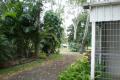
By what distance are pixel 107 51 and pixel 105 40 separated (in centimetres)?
35

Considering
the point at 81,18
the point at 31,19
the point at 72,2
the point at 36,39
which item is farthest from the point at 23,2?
the point at 81,18

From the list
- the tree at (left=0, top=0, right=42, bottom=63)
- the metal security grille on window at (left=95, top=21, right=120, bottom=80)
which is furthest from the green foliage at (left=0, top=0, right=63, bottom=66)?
the metal security grille on window at (left=95, top=21, right=120, bottom=80)

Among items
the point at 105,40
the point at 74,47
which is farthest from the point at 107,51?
the point at 74,47

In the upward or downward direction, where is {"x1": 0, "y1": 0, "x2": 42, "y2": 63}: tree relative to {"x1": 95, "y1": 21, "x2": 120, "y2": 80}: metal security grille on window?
upward

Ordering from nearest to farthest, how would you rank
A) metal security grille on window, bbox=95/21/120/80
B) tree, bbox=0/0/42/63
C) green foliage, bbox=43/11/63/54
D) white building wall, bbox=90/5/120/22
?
1. white building wall, bbox=90/5/120/22
2. metal security grille on window, bbox=95/21/120/80
3. tree, bbox=0/0/42/63
4. green foliage, bbox=43/11/63/54

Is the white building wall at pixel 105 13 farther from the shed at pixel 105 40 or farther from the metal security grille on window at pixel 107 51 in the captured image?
the metal security grille on window at pixel 107 51

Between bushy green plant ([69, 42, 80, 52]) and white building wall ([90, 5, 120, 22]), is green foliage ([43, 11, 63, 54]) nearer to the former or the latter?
bushy green plant ([69, 42, 80, 52])

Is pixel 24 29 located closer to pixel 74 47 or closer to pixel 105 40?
pixel 105 40

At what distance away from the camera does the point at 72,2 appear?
1230 inches

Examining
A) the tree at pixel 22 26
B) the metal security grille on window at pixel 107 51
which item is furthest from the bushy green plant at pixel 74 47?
the metal security grille on window at pixel 107 51

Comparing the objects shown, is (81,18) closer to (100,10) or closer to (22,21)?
(22,21)

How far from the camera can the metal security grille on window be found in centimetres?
696

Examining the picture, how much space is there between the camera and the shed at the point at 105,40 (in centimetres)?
678

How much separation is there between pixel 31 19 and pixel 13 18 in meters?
1.69
